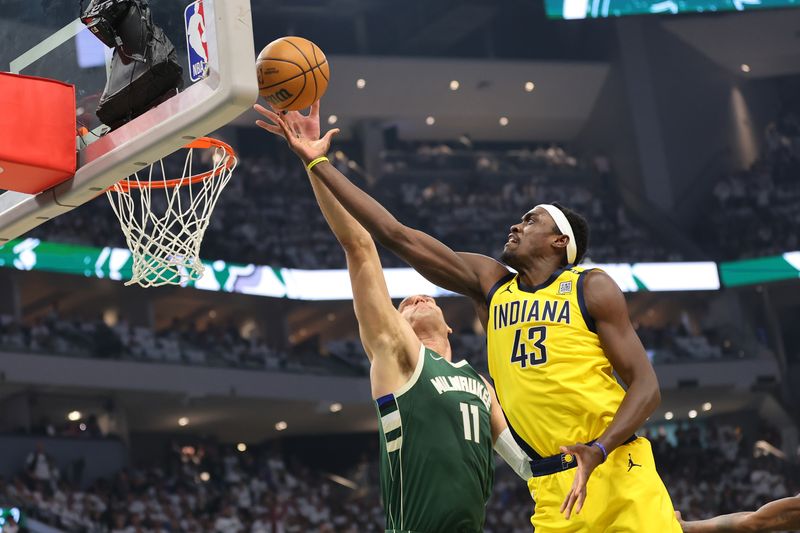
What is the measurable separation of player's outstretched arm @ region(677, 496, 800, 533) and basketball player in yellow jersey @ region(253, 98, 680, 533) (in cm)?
73

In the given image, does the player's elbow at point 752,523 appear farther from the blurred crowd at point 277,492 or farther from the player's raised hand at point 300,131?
the blurred crowd at point 277,492

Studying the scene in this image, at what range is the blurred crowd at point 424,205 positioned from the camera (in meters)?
24.8

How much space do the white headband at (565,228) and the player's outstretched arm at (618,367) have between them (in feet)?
0.59

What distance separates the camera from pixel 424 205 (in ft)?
Result: 91.4

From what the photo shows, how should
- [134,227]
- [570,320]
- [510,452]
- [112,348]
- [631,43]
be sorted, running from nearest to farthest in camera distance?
[570,320]
[510,452]
[134,227]
[112,348]
[631,43]

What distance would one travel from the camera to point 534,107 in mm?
30922

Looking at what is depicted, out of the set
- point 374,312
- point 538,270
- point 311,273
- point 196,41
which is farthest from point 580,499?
point 311,273

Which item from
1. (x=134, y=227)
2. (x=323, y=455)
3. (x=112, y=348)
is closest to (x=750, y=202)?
(x=323, y=455)

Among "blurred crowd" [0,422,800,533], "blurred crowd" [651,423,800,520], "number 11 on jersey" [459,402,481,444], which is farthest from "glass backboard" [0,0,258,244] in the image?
"blurred crowd" [651,423,800,520]

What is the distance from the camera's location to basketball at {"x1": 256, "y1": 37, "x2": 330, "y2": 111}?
180 inches

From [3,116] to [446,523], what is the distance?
8.20 feet

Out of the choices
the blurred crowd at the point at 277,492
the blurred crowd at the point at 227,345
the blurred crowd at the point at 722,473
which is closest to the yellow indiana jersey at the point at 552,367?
the blurred crowd at the point at 277,492

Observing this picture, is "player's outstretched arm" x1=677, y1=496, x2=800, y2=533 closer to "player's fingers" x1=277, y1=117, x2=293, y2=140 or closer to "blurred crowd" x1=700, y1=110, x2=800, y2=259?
"player's fingers" x1=277, y1=117, x2=293, y2=140

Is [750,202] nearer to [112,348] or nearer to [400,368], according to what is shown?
[112,348]
